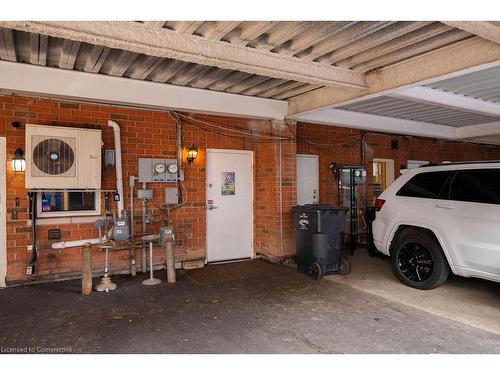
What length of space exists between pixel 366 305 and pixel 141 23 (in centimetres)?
392

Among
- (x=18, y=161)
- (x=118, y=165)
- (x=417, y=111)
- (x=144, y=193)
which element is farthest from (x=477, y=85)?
(x=18, y=161)

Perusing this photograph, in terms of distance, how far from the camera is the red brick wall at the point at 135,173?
4.80 m

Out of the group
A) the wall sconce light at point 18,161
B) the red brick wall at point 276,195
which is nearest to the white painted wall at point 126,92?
the red brick wall at point 276,195

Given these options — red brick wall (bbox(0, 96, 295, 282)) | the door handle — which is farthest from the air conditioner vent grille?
the door handle

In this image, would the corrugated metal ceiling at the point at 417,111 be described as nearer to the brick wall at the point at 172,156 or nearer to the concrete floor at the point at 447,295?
the brick wall at the point at 172,156

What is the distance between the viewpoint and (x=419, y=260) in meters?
4.65

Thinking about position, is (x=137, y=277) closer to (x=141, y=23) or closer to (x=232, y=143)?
(x=232, y=143)

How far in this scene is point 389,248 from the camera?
508cm

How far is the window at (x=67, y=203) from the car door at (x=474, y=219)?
16.2 feet

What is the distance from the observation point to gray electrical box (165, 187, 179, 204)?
18.5 feet

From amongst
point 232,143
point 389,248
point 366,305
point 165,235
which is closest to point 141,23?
point 165,235

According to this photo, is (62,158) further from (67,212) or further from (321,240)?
(321,240)

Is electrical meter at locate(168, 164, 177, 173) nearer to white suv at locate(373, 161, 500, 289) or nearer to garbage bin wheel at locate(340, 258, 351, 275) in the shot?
garbage bin wheel at locate(340, 258, 351, 275)

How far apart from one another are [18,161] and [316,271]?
453cm
